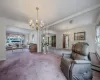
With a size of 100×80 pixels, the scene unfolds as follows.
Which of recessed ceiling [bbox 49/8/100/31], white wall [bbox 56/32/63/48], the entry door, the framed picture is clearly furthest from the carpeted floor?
white wall [bbox 56/32/63/48]

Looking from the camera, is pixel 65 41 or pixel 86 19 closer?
pixel 86 19

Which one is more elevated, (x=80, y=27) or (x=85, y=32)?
(x=80, y=27)

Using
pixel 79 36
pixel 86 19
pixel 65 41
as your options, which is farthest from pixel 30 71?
pixel 65 41

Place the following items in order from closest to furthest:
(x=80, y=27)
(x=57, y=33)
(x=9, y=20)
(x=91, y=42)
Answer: (x=9, y=20), (x=91, y=42), (x=80, y=27), (x=57, y=33)

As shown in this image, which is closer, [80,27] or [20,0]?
[20,0]

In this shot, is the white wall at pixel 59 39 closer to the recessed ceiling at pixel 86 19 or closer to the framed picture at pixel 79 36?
the framed picture at pixel 79 36

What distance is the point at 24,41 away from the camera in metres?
13.4

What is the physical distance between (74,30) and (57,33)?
3.14 meters

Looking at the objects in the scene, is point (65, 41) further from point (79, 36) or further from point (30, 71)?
point (30, 71)

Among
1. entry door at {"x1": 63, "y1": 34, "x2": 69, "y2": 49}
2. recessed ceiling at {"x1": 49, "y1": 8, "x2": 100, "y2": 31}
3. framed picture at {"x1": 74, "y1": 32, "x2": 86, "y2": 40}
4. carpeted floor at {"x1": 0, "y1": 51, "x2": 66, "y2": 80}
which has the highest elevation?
recessed ceiling at {"x1": 49, "y1": 8, "x2": 100, "y2": 31}

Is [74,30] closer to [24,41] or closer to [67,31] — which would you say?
[67,31]

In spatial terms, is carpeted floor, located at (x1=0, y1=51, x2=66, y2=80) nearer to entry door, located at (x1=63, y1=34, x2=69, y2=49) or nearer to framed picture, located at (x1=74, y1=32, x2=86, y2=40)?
framed picture, located at (x1=74, y1=32, x2=86, y2=40)

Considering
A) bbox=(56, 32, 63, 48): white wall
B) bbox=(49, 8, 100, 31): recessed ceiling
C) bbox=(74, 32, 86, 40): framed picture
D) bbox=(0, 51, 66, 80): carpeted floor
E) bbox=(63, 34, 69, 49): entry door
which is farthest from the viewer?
bbox=(56, 32, 63, 48): white wall

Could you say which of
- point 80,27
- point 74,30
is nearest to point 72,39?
point 74,30
